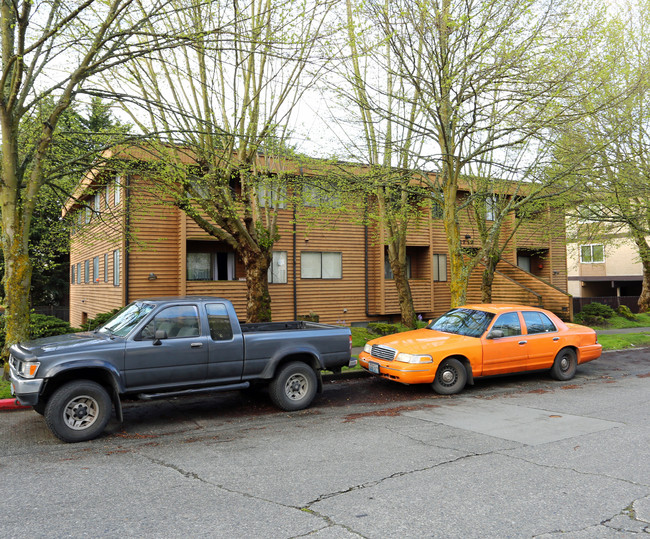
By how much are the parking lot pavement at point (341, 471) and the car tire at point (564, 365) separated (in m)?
1.84

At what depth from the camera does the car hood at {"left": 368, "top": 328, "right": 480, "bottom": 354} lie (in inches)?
350

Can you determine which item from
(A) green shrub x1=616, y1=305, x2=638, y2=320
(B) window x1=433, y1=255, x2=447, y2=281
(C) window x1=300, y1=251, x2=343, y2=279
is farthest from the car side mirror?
(A) green shrub x1=616, y1=305, x2=638, y2=320

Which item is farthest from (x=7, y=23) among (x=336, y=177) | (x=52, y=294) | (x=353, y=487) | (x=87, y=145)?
(x=52, y=294)

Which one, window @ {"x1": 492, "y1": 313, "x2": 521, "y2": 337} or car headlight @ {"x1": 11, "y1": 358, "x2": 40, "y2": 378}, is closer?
car headlight @ {"x1": 11, "y1": 358, "x2": 40, "y2": 378}

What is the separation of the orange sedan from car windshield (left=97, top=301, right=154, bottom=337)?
4125 mm

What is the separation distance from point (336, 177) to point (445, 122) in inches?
126

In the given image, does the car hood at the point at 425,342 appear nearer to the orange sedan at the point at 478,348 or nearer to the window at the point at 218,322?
the orange sedan at the point at 478,348

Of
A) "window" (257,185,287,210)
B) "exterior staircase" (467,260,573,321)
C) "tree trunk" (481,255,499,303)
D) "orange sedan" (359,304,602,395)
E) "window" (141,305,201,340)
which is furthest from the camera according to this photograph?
"exterior staircase" (467,260,573,321)

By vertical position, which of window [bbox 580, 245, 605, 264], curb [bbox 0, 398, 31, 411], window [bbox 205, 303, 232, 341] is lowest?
curb [bbox 0, 398, 31, 411]

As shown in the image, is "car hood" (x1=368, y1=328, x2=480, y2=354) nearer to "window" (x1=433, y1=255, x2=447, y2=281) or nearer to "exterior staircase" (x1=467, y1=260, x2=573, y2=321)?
"window" (x1=433, y1=255, x2=447, y2=281)

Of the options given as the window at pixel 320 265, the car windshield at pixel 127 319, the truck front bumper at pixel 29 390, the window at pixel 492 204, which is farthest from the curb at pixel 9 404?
the window at pixel 320 265

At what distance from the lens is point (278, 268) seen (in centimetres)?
2041

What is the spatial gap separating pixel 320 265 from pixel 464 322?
11.8m

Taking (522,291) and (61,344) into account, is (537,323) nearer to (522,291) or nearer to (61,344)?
(61,344)
